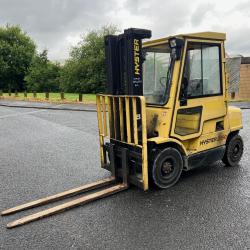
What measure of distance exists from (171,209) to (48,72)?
4094 cm

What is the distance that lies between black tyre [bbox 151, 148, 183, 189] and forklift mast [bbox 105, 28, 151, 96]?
1089 millimetres

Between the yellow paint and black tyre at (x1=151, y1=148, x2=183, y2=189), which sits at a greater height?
the yellow paint

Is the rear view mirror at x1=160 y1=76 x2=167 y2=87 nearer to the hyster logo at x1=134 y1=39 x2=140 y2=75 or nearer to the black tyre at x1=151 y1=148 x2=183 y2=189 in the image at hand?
the hyster logo at x1=134 y1=39 x2=140 y2=75

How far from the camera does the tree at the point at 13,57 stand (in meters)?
44.7

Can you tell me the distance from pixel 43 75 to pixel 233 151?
39.1 m

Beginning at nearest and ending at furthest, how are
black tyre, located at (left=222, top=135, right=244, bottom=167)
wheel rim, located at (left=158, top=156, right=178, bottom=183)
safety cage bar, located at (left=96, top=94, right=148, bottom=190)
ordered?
safety cage bar, located at (left=96, top=94, right=148, bottom=190) → wheel rim, located at (left=158, top=156, right=178, bottom=183) → black tyre, located at (left=222, top=135, right=244, bottom=167)

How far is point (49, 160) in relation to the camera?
6992 millimetres

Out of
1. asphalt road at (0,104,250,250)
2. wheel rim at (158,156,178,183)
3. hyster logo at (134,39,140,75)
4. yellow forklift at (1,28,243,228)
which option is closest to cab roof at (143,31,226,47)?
yellow forklift at (1,28,243,228)

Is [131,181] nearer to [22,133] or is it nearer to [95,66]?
[22,133]

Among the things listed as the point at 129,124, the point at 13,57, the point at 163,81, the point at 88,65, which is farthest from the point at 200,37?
the point at 13,57

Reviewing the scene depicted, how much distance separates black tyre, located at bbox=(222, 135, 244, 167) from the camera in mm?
5914

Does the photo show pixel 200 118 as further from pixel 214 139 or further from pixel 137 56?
pixel 137 56

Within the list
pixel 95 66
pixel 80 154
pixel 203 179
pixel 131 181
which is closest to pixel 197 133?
pixel 203 179

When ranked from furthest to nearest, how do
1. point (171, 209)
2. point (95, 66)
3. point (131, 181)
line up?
point (95, 66) < point (131, 181) < point (171, 209)
